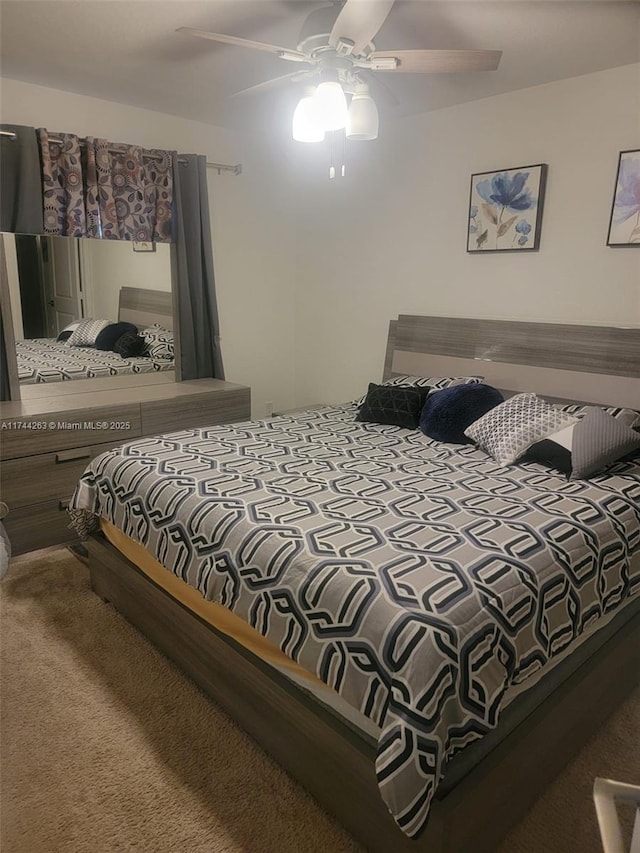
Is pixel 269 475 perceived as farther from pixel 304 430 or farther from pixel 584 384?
pixel 584 384

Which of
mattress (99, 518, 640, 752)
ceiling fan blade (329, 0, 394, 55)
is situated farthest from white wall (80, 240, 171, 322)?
ceiling fan blade (329, 0, 394, 55)

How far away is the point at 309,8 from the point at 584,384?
6.91 feet

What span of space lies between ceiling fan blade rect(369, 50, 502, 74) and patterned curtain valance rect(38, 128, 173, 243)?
73.0 inches

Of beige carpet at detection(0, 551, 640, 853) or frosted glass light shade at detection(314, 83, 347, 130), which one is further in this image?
frosted glass light shade at detection(314, 83, 347, 130)

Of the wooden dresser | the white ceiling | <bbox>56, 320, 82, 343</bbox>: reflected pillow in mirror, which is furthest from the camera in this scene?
<bbox>56, 320, 82, 343</bbox>: reflected pillow in mirror

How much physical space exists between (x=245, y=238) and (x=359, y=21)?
103 inches

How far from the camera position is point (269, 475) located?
7.32 feet

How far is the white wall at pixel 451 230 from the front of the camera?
9.48ft

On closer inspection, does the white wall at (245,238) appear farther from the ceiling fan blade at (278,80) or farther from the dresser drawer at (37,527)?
the dresser drawer at (37,527)

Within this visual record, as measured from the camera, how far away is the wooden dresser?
9.37 feet

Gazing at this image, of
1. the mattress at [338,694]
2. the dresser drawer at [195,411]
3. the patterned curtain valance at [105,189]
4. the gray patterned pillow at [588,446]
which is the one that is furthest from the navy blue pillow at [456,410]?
the patterned curtain valance at [105,189]

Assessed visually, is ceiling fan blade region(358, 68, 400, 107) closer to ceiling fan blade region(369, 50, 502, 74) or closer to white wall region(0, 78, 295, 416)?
ceiling fan blade region(369, 50, 502, 74)

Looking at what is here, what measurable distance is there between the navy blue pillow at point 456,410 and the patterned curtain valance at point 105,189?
2.03 m

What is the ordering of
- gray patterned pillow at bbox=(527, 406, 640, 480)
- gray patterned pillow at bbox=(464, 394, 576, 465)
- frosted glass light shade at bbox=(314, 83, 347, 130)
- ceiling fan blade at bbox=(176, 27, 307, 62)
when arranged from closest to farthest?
1. ceiling fan blade at bbox=(176, 27, 307, 62)
2. frosted glass light shade at bbox=(314, 83, 347, 130)
3. gray patterned pillow at bbox=(527, 406, 640, 480)
4. gray patterned pillow at bbox=(464, 394, 576, 465)
